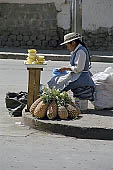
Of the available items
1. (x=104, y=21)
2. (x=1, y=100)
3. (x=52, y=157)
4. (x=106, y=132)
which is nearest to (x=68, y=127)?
(x=106, y=132)

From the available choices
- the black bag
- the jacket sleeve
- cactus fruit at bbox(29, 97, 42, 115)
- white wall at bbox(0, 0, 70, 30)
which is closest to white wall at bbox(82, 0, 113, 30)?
white wall at bbox(0, 0, 70, 30)

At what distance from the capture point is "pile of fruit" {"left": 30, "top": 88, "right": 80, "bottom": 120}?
28.3 ft

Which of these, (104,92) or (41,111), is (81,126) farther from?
(104,92)

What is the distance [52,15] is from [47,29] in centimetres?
63

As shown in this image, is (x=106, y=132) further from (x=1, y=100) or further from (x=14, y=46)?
(x=14, y=46)

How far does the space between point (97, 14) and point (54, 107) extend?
56.3 feet

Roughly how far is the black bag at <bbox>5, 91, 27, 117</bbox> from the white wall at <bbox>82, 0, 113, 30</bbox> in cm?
1524

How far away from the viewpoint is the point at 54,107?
28.4ft

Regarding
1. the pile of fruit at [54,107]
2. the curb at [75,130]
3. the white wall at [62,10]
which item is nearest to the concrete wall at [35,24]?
the white wall at [62,10]

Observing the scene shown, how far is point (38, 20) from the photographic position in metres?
25.6

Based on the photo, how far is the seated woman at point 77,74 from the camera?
360 inches

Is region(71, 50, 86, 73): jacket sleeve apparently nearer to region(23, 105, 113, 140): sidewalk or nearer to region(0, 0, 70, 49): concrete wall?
region(23, 105, 113, 140): sidewalk

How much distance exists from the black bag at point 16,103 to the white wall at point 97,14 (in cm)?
1524

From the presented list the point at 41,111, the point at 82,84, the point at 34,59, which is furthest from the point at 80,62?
the point at 41,111
